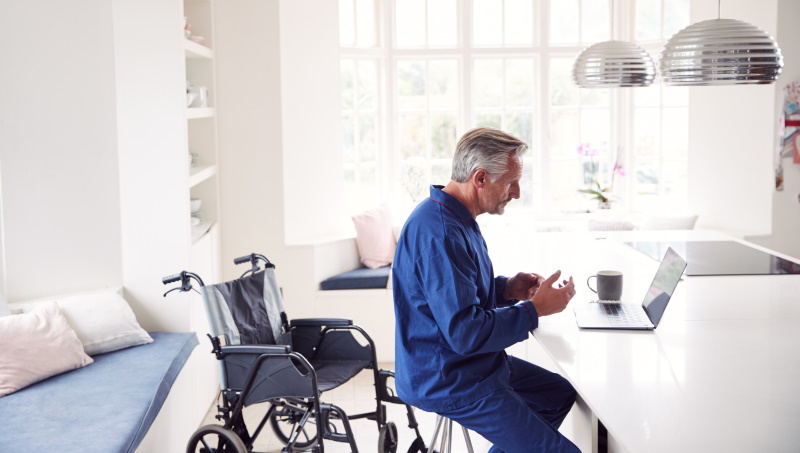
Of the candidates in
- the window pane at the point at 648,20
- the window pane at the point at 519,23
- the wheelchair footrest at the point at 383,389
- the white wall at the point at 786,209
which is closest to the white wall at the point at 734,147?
the white wall at the point at 786,209

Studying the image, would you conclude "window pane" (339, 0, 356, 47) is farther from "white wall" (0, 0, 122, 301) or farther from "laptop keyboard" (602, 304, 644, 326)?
"laptop keyboard" (602, 304, 644, 326)

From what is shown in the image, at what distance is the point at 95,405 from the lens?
130 inches

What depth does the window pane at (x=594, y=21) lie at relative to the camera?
704 centimetres

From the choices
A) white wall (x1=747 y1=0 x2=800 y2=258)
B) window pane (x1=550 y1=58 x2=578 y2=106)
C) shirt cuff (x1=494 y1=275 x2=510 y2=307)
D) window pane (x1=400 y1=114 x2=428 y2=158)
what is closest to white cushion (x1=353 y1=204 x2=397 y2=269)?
window pane (x1=400 y1=114 x2=428 y2=158)

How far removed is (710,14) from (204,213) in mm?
3893

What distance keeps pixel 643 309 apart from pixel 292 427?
2.21 metres

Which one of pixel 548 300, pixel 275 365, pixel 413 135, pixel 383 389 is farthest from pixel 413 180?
pixel 548 300

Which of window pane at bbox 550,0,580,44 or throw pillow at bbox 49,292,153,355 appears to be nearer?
throw pillow at bbox 49,292,153,355

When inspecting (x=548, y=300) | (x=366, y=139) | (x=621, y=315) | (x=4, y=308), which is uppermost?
(x=366, y=139)

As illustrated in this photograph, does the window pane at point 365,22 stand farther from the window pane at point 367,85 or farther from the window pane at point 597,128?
the window pane at point 597,128

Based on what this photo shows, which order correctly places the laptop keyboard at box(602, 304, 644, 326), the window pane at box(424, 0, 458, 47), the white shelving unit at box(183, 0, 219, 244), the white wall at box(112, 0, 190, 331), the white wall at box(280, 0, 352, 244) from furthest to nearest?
1. the window pane at box(424, 0, 458, 47)
2. the white wall at box(280, 0, 352, 244)
3. the white shelving unit at box(183, 0, 219, 244)
4. the white wall at box(112, 0, 190, 331)
5. the laptop keyboard at box(602, 304, 644, 326)

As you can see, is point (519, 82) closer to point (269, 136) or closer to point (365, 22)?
point (365, 22)

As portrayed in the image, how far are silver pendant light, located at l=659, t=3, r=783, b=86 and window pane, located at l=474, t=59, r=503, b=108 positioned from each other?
3.68 metres

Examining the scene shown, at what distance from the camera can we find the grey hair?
279 centimetres
